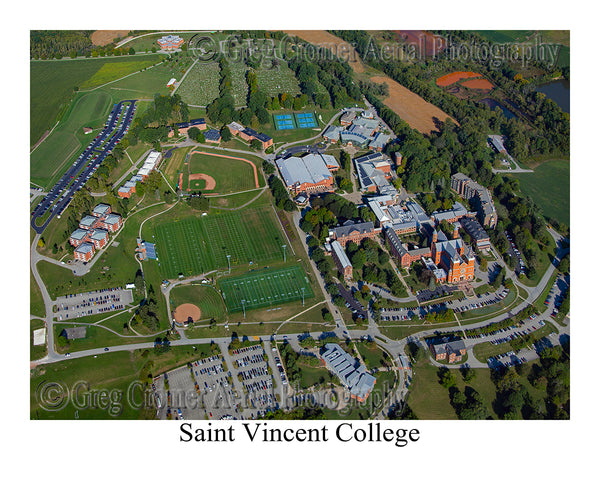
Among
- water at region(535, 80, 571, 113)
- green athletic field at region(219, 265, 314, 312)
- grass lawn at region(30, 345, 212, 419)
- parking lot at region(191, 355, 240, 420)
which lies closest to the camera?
grass lawn at region(30, 345, 212, 419)

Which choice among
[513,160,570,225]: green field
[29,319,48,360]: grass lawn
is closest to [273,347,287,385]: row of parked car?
[29,319,48,360]: grass lawn

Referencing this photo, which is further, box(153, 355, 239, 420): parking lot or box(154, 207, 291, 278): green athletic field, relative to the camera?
box(154, 207, 291, 278): green athletic field

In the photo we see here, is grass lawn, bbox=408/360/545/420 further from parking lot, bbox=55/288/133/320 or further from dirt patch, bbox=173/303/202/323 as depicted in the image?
parking lot, bbox=55/288/133/320

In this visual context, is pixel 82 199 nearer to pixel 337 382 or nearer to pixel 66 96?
pixel 66 96

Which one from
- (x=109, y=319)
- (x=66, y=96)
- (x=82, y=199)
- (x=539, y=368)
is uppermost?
(x=66, y=96)

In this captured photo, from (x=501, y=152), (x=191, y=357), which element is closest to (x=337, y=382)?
(x=191, y=357)

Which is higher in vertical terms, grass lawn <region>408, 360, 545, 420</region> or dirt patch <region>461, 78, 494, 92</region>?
dirt patch <region>461, 78, 494, 92</region>

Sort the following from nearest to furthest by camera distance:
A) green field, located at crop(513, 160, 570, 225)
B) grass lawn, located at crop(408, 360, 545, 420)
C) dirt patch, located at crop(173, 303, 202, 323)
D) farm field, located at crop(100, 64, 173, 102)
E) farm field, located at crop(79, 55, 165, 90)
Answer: grass lawn, located at crop(408, 360, 545, 420)
dirt patch, located at crop(173, 303, 202, 323)
green field, located at crop(513, 160, 570, 225)
farm field, located at crop(100, 64, 173, 102)
farm field, located at crop(79, 55, 165, 90)

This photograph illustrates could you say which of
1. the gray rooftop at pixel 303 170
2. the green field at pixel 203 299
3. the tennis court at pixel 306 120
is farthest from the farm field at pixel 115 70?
the green field at pixel 203 299
